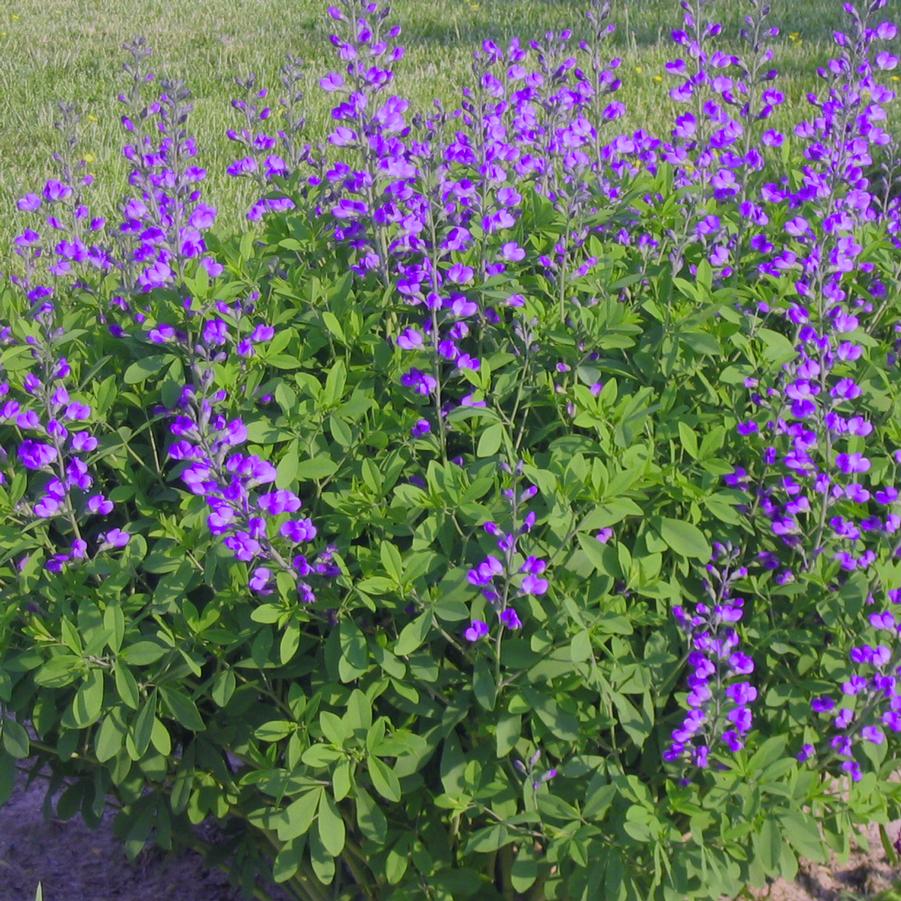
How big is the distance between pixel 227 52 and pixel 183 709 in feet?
21.5

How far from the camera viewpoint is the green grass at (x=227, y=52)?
6.27 meters

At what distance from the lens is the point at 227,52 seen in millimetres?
7715

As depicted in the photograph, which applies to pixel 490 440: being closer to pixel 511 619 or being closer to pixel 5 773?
pixel 511 619

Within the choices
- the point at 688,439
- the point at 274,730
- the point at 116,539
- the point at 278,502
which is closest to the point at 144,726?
the point at 274,730

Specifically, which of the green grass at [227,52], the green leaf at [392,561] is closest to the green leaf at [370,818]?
the green leaf at [392,561]

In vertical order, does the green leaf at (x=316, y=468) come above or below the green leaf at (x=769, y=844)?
above

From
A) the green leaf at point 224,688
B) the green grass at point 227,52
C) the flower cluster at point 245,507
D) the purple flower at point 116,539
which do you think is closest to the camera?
the flower cluster at point 245,507

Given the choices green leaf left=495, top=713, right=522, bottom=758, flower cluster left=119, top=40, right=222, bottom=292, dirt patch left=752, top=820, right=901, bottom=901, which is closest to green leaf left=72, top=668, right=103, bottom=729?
green leaf left=495, top=713, right=522, bottom=758

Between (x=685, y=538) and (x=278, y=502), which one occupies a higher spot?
(x=278, y=502)

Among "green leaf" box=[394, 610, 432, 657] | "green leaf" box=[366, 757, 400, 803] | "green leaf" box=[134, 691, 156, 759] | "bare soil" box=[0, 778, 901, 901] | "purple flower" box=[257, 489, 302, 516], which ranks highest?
"purple flower" box=[257, 489, 302, 516]

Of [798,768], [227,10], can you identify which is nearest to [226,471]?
[798,768]

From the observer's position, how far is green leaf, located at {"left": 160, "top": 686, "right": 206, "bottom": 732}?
1953mm

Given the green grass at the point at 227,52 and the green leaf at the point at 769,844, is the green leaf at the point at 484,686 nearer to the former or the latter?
the green leaf at the point at 769,844

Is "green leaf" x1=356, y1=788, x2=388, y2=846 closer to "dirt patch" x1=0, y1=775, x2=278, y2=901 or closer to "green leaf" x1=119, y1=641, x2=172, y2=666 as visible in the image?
"green leaf" x1=119, y1=641, x2=172, y2=666
